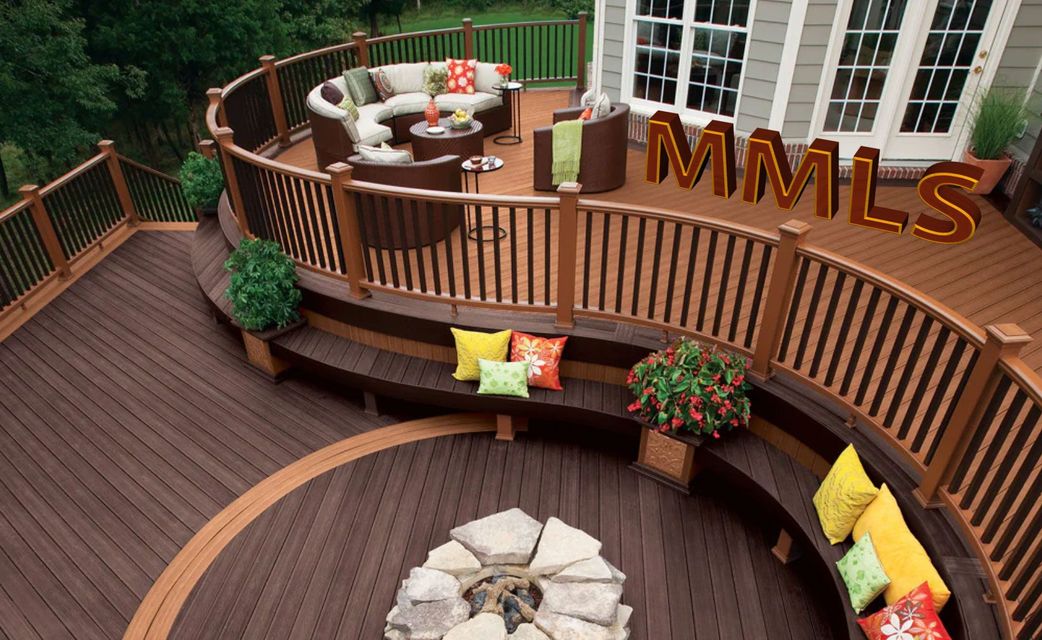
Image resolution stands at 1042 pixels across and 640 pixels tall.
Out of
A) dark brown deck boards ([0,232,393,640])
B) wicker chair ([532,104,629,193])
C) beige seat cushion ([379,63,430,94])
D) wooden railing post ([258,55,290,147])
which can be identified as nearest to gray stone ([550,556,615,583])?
dark brown deck boards ([0,232,393,640])

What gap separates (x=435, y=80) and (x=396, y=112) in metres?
0.83

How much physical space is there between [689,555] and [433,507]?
5.48ft

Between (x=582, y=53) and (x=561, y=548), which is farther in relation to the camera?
(x=582, y=53)

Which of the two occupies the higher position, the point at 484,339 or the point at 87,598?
the point at 484,339

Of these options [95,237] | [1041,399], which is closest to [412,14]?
[95,237]

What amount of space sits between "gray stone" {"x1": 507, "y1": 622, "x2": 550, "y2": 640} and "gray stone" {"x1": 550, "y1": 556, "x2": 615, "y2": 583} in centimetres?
31

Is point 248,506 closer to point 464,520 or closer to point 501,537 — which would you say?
point 464,520

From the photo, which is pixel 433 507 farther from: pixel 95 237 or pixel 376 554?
pixel 95 237

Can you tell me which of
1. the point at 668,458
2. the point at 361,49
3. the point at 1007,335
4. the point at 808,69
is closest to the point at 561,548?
the point at 668,458

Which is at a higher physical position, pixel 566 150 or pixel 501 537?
pixel 566 150

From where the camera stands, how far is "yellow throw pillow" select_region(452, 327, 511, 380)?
4.57 meters

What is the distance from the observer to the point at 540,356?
14.9 feet

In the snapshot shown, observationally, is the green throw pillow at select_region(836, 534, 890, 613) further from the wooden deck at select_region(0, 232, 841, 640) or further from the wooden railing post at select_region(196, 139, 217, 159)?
the wooden railing post at select_region(196, 139, 217, 159)

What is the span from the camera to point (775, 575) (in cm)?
390
